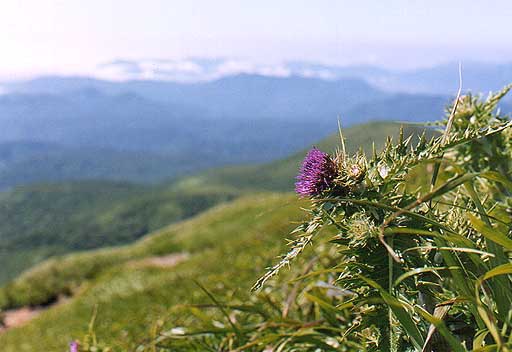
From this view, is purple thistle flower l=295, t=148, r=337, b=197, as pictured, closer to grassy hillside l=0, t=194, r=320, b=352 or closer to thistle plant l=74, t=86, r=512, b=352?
thistle plant l=74, t=86, r=512, b=352

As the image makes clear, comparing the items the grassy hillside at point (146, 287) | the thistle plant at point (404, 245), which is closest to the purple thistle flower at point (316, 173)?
the thistle plant at point (404, 245)

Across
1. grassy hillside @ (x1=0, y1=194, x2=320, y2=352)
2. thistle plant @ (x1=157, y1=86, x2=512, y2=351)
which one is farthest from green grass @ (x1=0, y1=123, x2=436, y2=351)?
thistle plant @ (x1=157, y1=86, x2=512, y2=351)

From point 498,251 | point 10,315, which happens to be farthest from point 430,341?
point 10,315

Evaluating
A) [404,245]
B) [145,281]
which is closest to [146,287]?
[145,281]

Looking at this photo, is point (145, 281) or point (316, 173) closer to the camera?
point (316, 173)

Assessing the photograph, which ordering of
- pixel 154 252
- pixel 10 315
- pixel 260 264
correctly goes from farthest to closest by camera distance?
pixel 154 252, pixel 10 315, pixel 260 264

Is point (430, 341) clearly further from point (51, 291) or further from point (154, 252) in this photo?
point (154, 252)

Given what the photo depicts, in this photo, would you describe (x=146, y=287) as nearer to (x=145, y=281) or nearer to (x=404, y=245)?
(x=145, y=281)

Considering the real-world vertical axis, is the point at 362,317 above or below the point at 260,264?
above

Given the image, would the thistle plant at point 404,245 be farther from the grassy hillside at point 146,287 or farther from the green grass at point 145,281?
the grassy hillside at point 146,287
